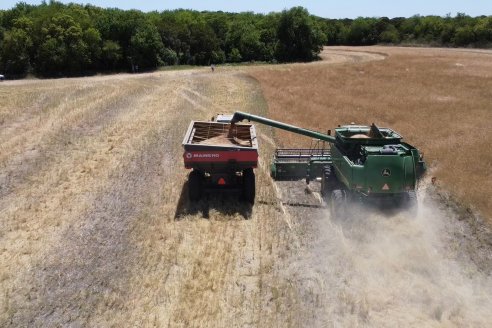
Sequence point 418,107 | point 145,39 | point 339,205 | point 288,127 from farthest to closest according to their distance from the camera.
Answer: point 145,39
point 418,107
point 288,127
point 339,205

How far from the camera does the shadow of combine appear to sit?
493 inches

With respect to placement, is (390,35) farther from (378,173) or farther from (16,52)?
(378,173)

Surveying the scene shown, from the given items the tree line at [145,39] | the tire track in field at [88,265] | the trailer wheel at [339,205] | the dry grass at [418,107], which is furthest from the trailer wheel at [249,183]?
the tree line at [145,39]

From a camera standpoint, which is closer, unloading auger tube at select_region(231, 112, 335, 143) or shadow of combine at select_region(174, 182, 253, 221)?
shadow of combine at select_region(174, 182, 253, 221)

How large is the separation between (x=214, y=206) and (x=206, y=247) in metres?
2.35

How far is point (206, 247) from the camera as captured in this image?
10773mm

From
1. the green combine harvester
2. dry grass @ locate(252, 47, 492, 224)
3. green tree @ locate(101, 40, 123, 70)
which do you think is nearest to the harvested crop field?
dry grass @ locate(252, 47, 492, 224)

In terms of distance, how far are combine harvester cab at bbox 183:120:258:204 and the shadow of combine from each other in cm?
25

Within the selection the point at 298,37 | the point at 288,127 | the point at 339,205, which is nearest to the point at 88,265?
the point at 339,205

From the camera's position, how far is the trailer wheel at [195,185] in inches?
501

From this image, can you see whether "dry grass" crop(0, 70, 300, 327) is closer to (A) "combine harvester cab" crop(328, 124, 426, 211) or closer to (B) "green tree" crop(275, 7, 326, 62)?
(A) "combine harvester cab" crop(328, 124, 426, 211)

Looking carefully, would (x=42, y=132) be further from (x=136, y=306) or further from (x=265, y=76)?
(x=265, y=76)

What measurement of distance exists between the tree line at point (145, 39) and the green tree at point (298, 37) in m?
0.15

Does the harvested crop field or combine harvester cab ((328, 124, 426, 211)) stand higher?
combine harvester cab ((328, 124, 426, 211))
